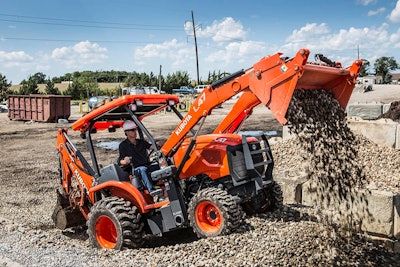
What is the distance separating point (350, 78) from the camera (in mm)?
6312

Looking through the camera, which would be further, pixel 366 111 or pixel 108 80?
pixel 108 80

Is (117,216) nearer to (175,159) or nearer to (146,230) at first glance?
(146,230)

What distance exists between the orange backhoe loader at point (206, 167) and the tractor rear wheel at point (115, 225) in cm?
Result: 1

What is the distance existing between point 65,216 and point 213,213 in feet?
8.54

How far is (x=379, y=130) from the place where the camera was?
10.7m

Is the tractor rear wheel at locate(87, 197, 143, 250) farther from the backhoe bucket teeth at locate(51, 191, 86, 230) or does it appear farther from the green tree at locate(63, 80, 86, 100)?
the green tree at locate(63, 80, 86, 100)

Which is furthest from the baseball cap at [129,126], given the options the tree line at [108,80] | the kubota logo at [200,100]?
the tree line at [108,80]

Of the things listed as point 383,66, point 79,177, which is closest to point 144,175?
point 79,177

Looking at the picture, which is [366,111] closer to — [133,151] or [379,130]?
[379,130]

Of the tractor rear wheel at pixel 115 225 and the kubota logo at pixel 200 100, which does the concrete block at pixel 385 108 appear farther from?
the tractor rear wheel at pixel 115 225

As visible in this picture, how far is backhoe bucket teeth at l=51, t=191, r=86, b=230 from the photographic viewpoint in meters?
6.98

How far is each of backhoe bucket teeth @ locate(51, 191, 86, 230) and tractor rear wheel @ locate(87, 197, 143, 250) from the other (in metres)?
1.02

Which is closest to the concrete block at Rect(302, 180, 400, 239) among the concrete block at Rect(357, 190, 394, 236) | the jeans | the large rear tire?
the concrete block at Rect(357, 190, 394, 236)

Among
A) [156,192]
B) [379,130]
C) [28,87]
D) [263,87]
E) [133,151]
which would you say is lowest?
[156,192]
